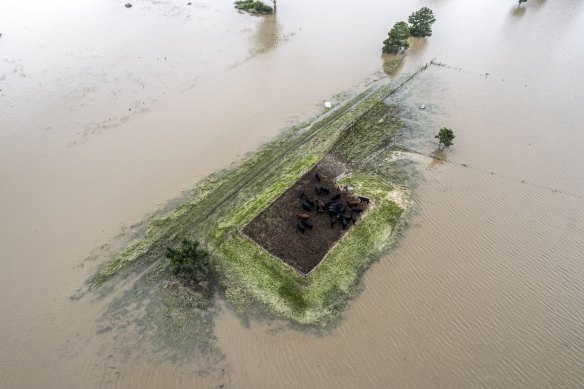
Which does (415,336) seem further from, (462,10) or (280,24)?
(462,10)

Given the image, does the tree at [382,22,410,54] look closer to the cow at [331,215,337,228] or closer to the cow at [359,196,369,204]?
the cow at [359,196,369,204]

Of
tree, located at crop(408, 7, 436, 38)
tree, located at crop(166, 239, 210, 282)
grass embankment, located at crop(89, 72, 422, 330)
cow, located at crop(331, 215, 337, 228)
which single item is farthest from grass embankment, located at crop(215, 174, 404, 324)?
tree, located at crop(408, 7, 436, 38)

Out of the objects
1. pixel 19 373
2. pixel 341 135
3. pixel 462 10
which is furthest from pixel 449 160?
pixel 462 10

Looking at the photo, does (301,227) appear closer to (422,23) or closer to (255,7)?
(422,23)

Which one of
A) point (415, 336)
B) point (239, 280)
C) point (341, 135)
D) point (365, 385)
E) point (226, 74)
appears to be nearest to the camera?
point (365, 385)

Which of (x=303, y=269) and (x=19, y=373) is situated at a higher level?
(x=303, y=269)

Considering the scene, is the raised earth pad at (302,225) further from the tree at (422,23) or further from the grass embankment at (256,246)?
the tree at (422,23)
